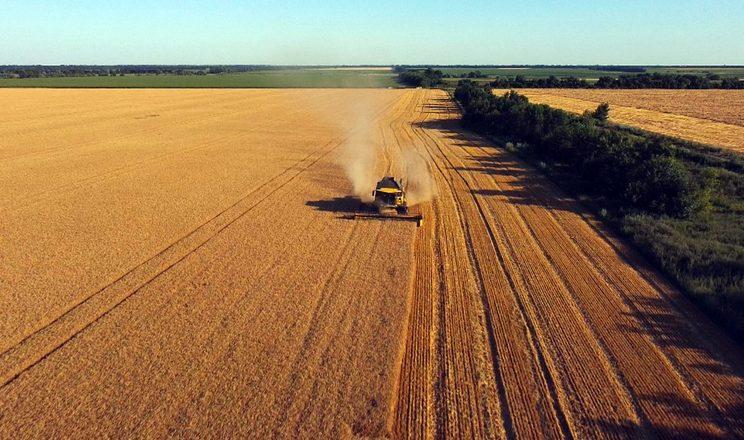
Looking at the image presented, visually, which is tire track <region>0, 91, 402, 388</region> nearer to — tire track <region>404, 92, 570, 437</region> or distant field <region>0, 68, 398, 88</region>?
tire track <region>404, 92, 570, 437</region>

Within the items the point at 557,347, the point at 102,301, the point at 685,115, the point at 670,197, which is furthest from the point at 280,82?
the point at 557,347

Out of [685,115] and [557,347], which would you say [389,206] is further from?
[685,115]

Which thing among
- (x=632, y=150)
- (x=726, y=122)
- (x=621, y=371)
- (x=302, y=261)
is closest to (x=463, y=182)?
(x=632, y=150)

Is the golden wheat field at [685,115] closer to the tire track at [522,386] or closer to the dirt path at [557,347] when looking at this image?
the dirt path at [557,347]

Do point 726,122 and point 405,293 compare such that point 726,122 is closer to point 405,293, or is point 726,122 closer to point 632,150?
point 632,150

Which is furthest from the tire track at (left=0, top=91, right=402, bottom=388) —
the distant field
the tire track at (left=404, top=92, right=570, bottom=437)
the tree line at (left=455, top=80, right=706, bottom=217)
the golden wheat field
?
the distant field
